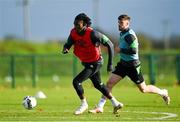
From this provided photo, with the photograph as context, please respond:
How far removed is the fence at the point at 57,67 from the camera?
3475 centimetres

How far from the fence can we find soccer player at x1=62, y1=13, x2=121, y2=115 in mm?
17719

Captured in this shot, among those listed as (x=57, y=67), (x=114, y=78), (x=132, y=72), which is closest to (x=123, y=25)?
Result: (x=132, y=72)

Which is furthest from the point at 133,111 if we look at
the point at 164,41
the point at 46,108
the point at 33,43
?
the point at 164,41

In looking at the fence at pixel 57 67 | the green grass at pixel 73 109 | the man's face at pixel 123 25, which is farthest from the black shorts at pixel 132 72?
the fence at pixel 57 67

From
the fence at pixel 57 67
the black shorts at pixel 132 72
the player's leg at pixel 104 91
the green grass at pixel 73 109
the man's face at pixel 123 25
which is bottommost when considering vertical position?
the fence at pixel 57 67

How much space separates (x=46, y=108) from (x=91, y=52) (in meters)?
2.86

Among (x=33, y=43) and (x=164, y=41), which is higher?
(x=33, y=43)

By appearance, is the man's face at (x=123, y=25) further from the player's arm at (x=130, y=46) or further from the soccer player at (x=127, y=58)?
the player's arm at (x=130, y=46)

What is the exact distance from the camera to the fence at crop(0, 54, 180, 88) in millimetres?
34750

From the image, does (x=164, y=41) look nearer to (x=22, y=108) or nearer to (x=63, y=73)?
(x=63, y=73)

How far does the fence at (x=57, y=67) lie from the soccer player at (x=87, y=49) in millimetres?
17719

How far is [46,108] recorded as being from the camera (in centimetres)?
1788

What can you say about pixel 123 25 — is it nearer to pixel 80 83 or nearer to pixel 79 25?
pixel 79 25

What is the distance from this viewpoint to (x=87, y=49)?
15.6 meters
